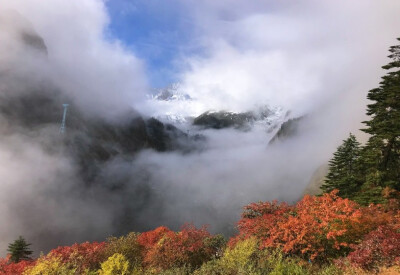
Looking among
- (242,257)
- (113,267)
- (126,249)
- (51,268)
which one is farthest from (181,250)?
(51,268)

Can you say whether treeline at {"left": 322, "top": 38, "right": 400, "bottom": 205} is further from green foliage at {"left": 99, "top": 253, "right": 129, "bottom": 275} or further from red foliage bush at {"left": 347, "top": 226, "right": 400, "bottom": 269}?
green foliage at {"left": 99, "top": 253, "right": 129, "bottom": 275}

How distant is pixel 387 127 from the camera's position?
92.8 ft

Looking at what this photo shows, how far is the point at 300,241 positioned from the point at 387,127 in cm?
1511

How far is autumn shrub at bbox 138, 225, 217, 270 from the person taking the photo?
2720cm

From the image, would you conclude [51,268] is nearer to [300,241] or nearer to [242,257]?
[242,257]

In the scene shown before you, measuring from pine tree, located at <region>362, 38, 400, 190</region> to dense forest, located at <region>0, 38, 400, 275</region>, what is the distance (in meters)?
0.08

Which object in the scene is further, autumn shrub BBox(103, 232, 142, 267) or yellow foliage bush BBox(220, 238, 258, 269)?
autumn shrub BBox(103, 232, 142, 267)

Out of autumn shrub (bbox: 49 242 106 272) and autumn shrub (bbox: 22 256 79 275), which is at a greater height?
autumn shrub (bbox: 49 242 106 272)

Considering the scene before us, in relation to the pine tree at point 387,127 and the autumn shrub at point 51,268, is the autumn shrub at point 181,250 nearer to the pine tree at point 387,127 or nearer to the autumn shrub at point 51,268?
the autumn shrub at point 51,268

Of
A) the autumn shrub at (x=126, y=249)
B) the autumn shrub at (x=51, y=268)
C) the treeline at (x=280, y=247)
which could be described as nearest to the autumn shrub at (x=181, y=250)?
the treeline at (x=280, y=247)

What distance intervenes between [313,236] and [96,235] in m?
168

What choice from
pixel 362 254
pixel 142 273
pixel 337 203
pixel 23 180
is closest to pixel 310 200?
pixel 337 203

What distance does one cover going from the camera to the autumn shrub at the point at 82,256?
2770 cm

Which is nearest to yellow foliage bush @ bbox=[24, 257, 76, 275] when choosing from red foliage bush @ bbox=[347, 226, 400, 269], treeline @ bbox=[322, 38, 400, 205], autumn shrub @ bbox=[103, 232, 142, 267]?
autumn shrub @ bbox=[103, 232, 142, 267]
